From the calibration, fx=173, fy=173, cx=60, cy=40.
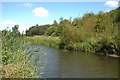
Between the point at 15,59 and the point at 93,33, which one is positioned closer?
the point at 15,59

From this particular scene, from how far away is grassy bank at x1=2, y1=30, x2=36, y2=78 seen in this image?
561 cm

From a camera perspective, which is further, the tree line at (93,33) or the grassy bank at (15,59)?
the tree line at (93,33)

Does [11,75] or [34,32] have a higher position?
[34,32]

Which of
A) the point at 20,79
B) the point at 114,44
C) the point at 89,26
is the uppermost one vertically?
the point at 89,26

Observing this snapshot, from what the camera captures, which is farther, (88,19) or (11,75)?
(88,19)

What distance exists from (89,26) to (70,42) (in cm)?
325

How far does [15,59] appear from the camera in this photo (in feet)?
19.5

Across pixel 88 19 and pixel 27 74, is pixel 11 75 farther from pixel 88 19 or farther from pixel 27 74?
pixel 88 19

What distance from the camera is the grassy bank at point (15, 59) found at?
5.61m

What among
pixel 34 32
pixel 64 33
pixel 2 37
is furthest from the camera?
pixel 34 32

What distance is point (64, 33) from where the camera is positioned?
24156 millimetres

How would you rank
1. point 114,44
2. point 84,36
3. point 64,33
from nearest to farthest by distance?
point 114,44
point 84,36
point 64,33

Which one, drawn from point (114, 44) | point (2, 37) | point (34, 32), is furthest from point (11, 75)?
point (34, 32)

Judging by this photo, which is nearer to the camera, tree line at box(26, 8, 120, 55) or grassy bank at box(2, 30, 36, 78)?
grassy bank at box(2, 30, 36, 78)
